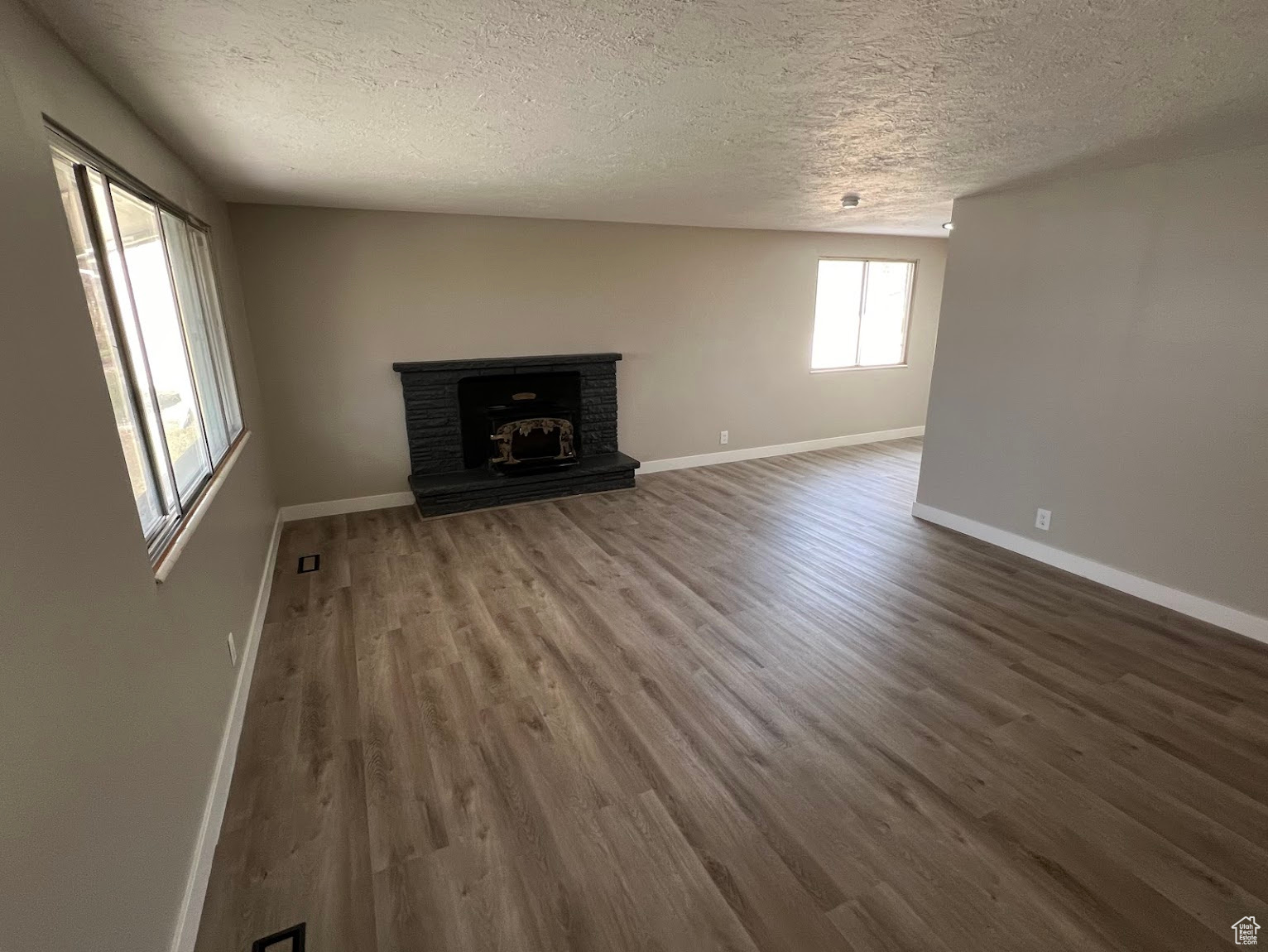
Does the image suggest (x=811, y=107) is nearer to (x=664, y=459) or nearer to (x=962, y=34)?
(x=962, y=34)

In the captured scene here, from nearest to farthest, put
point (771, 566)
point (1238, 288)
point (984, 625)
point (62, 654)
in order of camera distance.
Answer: point (62, 654)
point (1238, 288)
point (984, 625)
point (771, 566)

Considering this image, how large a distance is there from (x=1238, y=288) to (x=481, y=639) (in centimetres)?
392

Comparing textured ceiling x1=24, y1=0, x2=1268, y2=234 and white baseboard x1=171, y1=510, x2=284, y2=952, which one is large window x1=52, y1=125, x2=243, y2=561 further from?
white baseboard x1=171, y1=510, x2=284, y2=952

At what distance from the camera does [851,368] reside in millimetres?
6430

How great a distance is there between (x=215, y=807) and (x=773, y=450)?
5.40 m

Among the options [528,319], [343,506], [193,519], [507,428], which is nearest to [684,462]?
[507,428]

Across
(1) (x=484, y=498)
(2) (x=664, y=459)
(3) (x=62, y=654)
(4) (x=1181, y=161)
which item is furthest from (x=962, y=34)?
(2) (x=664, y=459)

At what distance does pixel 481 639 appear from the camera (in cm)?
283

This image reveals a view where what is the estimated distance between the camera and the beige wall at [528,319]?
4.18 meters

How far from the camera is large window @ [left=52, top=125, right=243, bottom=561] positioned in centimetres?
163

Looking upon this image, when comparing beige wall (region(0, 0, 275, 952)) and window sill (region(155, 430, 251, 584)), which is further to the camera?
window sill (region(155, 430, 251, 584))

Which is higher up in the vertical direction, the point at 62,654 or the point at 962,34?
the point at 962,34

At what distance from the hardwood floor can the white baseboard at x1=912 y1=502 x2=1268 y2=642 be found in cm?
10

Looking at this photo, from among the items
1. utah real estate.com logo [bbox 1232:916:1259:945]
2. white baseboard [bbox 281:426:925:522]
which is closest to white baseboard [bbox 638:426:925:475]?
white baseboard [bbox 281:426:925:522]
